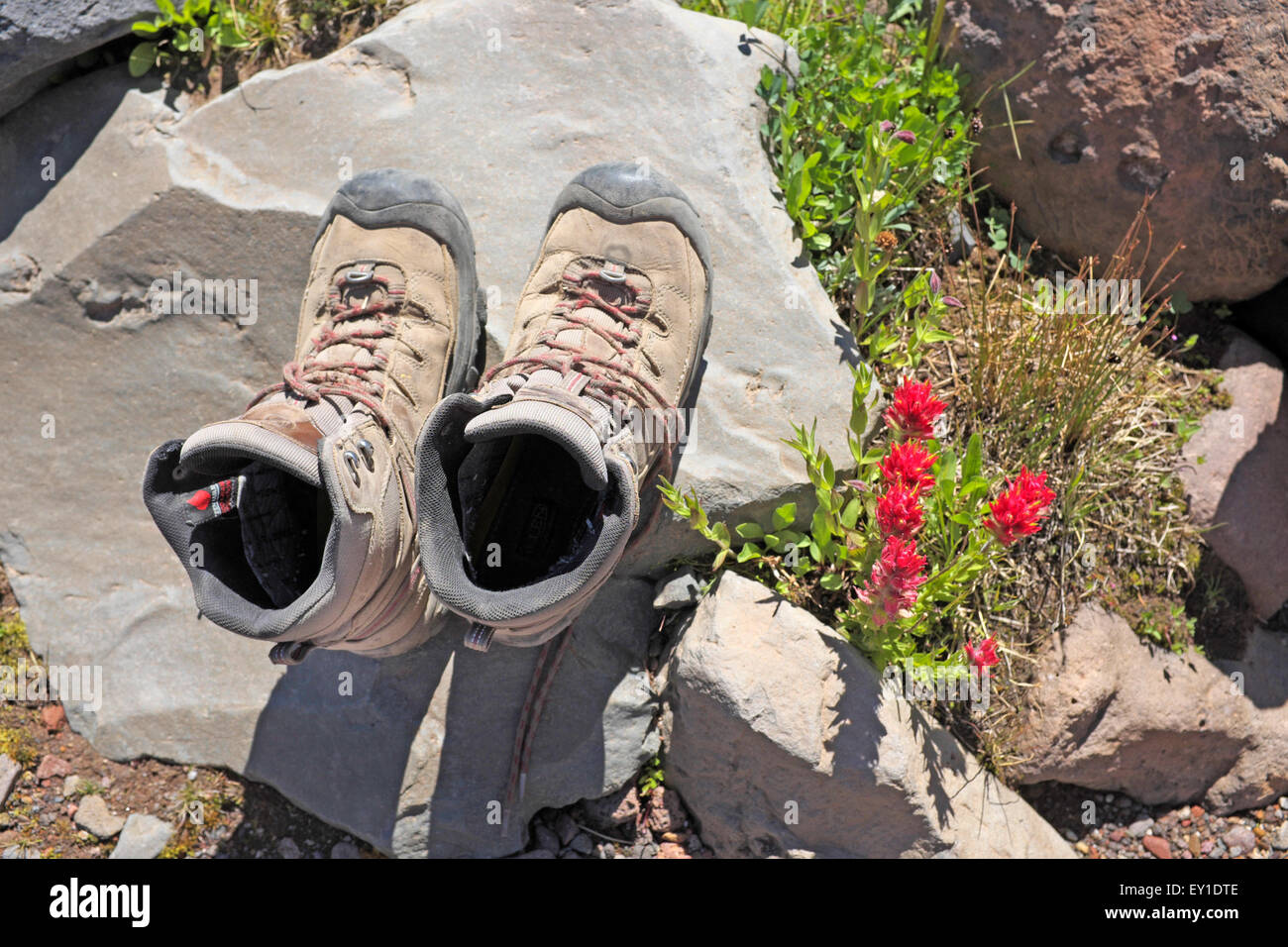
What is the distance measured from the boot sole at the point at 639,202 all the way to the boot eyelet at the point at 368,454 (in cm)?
110

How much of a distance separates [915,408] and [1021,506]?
0.37 metres

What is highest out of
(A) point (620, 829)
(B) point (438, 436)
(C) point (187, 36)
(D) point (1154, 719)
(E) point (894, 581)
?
(C) point (187, 36)

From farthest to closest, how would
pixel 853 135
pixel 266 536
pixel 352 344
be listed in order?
pixel 853 135 < pixel 352 344 < pixel 266 536

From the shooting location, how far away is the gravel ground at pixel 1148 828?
338cm

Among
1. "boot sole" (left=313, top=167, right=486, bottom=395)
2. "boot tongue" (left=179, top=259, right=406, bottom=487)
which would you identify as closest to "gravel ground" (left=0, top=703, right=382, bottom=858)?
"boot tongue" (left=179, top=259, right=406, bottom=487)

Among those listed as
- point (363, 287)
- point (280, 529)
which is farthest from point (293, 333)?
point (280, 529)

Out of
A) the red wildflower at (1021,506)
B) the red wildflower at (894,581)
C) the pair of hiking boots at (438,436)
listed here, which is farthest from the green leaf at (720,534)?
the red wildflower at (1021,506)

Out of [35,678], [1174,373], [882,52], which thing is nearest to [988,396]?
[1174,373]

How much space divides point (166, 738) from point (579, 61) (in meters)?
2.99

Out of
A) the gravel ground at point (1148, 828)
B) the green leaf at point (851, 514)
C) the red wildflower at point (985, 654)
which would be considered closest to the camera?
the red wildflower at point (985, 654)

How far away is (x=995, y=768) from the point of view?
126 inches

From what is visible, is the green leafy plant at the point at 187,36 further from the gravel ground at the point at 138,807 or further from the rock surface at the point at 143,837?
the rock surface at the point at 143,837

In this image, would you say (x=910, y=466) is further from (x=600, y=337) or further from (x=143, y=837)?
(x=143, y=837)

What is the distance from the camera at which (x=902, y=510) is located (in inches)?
92.7
